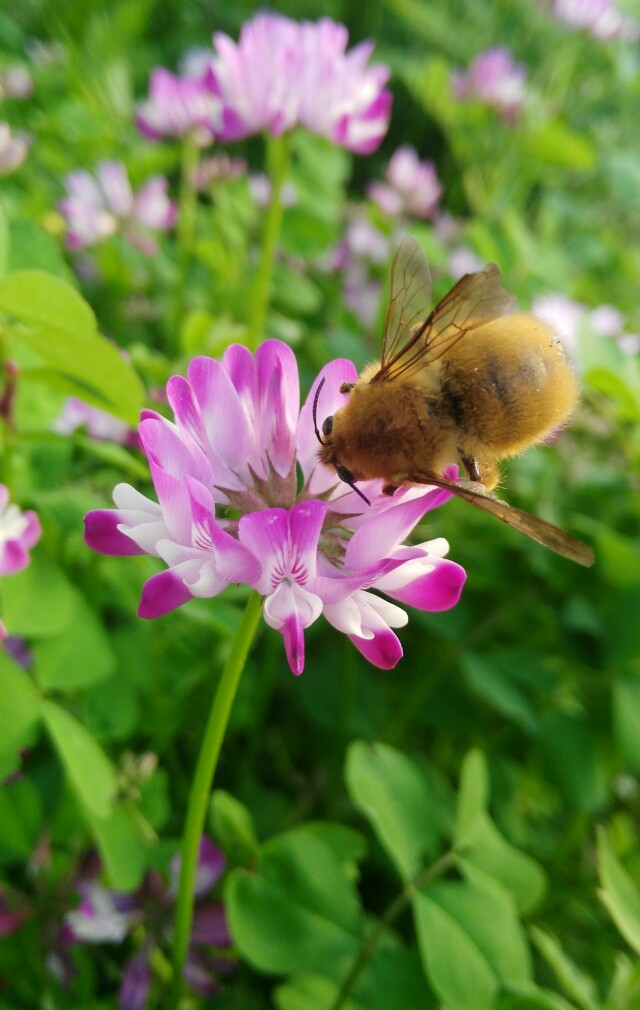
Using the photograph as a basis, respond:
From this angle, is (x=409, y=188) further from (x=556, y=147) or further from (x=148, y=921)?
(x=148, y=921)

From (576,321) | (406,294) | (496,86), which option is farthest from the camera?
(496,86)

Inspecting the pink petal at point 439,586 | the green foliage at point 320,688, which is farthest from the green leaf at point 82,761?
the pink petal at point 439,586

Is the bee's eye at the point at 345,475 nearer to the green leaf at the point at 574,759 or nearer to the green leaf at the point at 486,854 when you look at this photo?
the green leaf at the point at 486,854

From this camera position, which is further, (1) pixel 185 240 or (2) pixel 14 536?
(1) pixel 185 240

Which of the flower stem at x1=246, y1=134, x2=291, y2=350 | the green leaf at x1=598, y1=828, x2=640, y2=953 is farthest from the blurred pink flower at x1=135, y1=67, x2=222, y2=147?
the green leaf at x1=598, y1=828, x2=640, y2=953

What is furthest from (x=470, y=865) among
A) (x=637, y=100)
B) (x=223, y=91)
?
(x=637, y=100)

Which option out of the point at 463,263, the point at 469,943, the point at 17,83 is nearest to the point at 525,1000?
the point at 469,943

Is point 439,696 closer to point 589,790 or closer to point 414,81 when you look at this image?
point 589,790

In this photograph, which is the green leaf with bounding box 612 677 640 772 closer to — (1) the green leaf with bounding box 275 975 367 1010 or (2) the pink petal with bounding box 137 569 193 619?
→ (1) the green leaf with bounding box 275 975 367 1010
